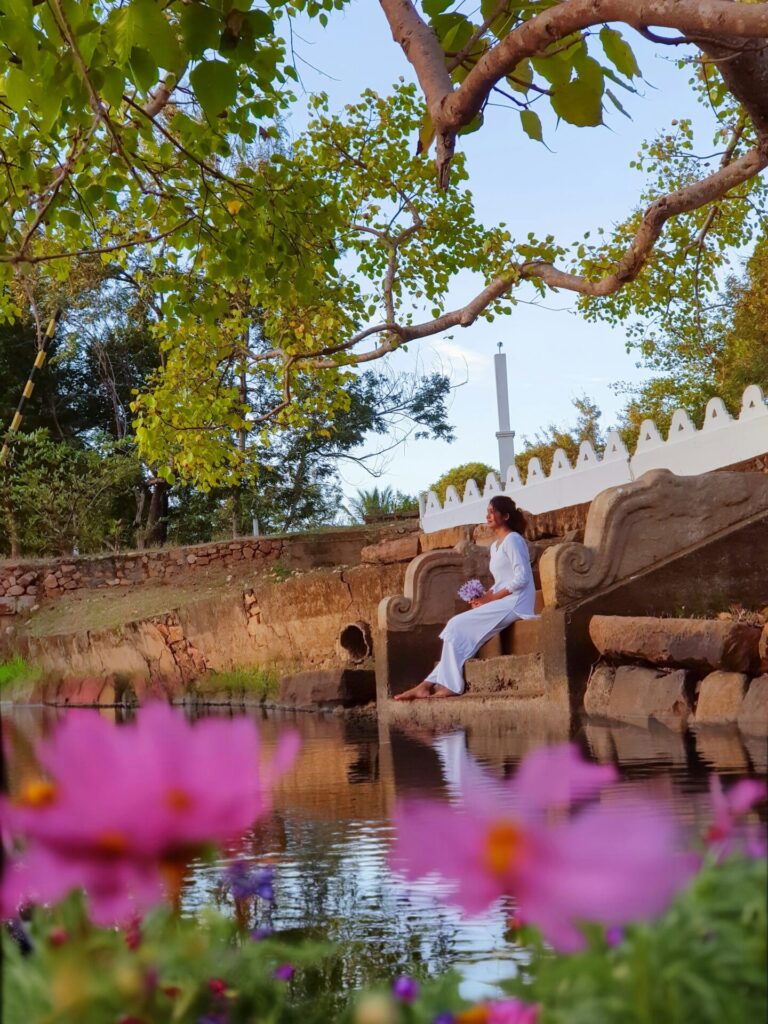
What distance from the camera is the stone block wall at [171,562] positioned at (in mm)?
24188

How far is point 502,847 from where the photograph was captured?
2.68ft

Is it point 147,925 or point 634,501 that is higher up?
point 634,501

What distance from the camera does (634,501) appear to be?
9.84 m

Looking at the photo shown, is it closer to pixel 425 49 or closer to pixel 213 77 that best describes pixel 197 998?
pixel 213 77

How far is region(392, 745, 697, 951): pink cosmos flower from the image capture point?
749mm

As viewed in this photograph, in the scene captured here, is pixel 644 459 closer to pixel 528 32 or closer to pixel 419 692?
pixel 419 692

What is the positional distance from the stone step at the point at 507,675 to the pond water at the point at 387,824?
24.6 inches

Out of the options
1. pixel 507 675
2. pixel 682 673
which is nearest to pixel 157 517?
pixel 507 675

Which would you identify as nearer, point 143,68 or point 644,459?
point 143,68

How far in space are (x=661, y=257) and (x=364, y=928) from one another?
16536mm

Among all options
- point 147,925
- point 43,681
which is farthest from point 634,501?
point 43,681

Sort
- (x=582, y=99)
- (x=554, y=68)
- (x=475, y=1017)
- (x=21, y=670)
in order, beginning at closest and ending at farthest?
(x=475, y=1017), (x=582, y=99), (x=554, y=68), (x=21, y=670)

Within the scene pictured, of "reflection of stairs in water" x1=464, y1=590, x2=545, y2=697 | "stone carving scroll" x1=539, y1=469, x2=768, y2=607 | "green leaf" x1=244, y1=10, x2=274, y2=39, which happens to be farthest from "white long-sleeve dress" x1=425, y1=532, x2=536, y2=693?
"green leaf" x1=244, y1=10, x2=274, y2=39

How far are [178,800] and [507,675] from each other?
32.9 feet
